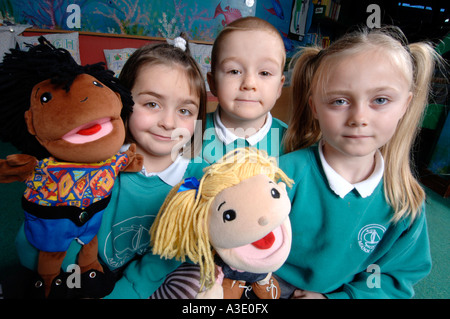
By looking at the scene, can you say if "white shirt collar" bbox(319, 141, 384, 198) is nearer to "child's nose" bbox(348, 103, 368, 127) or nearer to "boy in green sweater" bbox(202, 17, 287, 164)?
A: "child's nose" bbox(348, 103, 368, 127)

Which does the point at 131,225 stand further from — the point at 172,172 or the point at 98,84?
the point at 98,84

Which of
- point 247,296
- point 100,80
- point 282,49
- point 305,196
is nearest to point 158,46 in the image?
point 100,80

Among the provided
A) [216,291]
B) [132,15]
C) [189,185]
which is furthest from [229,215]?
[132,15]

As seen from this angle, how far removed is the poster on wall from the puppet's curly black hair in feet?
3.85

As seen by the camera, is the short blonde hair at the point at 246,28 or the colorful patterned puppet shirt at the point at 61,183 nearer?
the colorful patterned puppet shirt at the point at 61,183

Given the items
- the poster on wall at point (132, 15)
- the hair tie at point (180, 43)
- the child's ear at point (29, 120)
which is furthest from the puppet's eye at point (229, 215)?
the poster on wall at point (132, 15)

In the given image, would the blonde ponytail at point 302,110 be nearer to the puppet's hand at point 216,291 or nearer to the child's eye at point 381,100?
the child's eye at point 381,100

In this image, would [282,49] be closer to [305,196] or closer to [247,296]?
[305,196]

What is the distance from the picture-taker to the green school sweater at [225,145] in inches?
32.0

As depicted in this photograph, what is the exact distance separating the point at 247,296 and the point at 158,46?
654 mm

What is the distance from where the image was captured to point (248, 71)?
0.72 m

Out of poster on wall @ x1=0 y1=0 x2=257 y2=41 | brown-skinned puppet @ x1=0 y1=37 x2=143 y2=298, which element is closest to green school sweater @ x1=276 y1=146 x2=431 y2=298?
brown-skinned puppet @ x1=0 y1=37 x2=143 y2=298

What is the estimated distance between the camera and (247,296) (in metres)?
0.59
